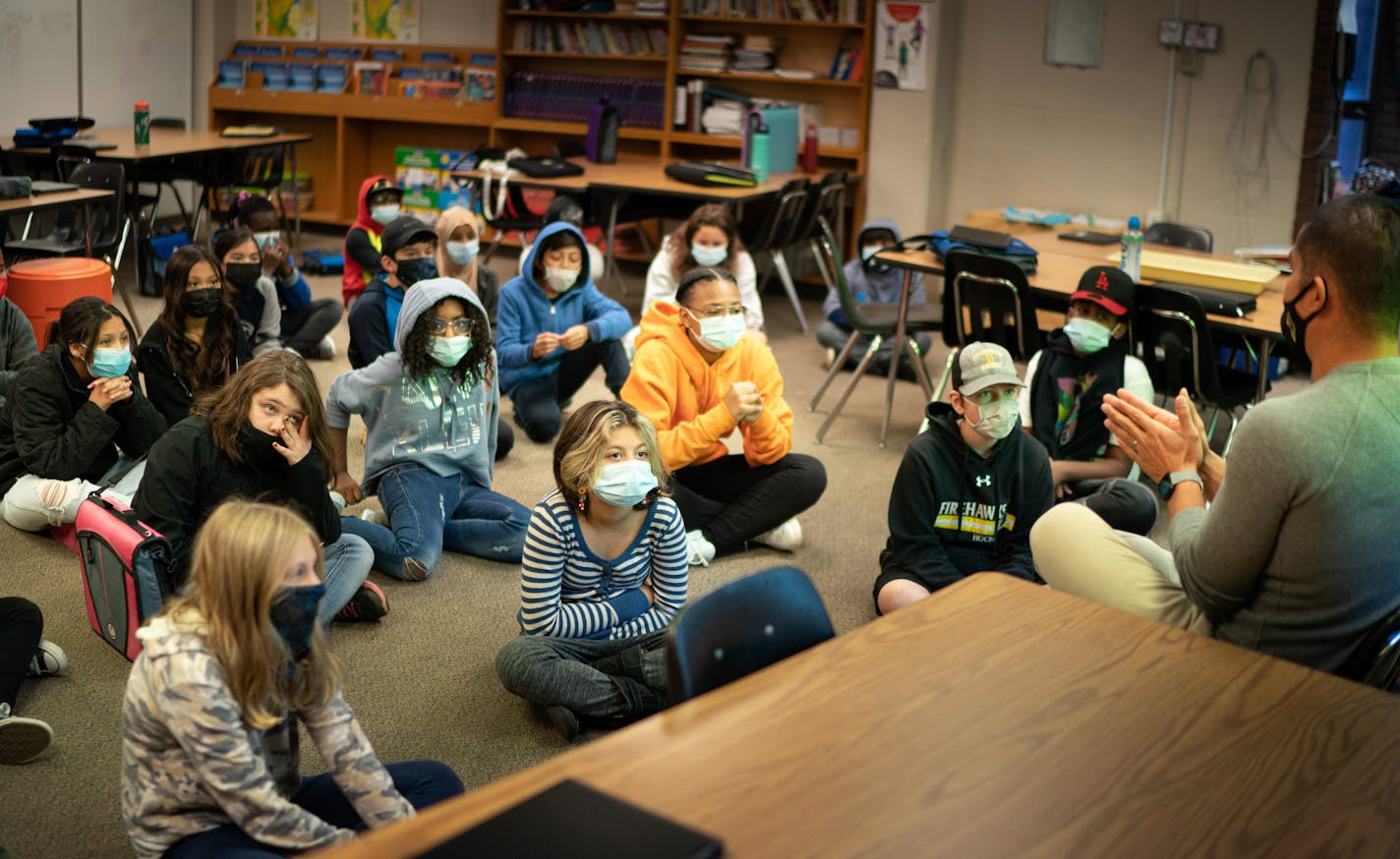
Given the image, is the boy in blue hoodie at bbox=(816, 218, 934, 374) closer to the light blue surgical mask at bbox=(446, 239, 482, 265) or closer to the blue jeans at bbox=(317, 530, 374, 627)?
the light blue surgical mask at bbox=(446, 239, 482, 265)

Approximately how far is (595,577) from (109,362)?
5.57 ft

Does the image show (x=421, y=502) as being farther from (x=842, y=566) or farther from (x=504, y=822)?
(x=504, y=822)

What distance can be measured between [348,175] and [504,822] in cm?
917

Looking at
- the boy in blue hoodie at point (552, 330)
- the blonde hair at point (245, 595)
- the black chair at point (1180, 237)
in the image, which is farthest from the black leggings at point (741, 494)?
the black chair at point (1180, 237)

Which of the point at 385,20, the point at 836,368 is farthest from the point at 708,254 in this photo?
the point at 385,20

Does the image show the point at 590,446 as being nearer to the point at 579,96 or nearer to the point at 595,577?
the point at 595,577

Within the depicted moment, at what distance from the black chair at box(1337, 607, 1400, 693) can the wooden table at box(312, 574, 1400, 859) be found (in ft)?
1.21

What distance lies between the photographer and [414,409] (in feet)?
13.1

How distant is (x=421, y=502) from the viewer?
3.92 meters

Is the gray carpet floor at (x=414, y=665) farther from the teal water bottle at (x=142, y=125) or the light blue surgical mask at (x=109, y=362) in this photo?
the teal water bottle at (x=142, y=125)

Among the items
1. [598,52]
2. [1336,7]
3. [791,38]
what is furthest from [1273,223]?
[598,52]

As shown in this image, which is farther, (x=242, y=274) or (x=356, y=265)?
(x=356, y=265)

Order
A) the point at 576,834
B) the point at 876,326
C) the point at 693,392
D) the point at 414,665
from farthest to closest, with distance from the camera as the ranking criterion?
the point at 876,326, the point at 693,392, the point at 414,665, the point at 576,834

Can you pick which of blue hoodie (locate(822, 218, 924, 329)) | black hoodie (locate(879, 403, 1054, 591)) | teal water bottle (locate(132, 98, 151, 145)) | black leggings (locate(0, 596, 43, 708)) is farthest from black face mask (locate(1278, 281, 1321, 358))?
teal water bottle (locate(132, 98, 151, 145))
